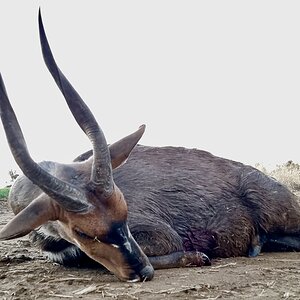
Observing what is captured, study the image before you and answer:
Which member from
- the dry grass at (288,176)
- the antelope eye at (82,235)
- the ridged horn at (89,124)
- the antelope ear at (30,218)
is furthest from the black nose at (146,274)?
the dry grass at (288,176)

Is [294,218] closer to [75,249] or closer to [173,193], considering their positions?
[173,193]

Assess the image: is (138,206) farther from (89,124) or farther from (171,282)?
(171,282)

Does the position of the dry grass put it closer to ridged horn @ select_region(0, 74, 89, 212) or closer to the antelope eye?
the antelope eye

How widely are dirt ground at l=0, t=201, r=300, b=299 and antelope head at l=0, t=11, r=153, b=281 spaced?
211 mm

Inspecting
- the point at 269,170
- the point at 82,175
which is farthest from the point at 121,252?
the point at 269,170

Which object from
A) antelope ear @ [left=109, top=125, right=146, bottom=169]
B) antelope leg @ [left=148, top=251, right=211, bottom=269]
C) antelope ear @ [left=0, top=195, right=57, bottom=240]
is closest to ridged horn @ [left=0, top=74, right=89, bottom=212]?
antelope ear @ [left=0, top=195, right=57, bottom=240]

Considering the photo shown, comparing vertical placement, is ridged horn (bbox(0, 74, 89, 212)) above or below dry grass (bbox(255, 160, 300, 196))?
above

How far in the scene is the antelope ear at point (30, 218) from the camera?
4.74 m

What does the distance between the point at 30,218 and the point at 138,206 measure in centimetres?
150

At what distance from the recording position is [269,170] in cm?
1483

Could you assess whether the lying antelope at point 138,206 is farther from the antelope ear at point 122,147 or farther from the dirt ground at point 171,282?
the dirt ground at point 171,282

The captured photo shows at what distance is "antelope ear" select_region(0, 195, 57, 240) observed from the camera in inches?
187

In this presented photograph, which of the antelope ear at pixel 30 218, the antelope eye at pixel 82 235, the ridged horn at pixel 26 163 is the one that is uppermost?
the ridged horn at pixel 26 163

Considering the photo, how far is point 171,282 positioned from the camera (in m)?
4.71
